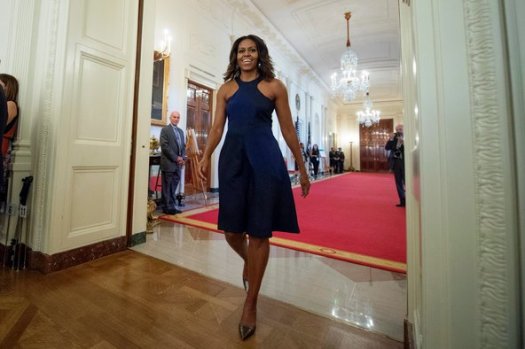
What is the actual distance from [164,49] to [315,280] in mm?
4397

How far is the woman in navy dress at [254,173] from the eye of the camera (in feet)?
3.80

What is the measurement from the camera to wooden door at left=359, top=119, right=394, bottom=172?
16.3 m

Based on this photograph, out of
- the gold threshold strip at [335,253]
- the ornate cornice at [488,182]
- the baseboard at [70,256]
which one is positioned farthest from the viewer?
the gold threshold strip at [335,253]

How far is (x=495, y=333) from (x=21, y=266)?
2686mm

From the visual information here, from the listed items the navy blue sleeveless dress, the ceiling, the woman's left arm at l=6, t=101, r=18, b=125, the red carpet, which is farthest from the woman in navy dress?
the ceiling

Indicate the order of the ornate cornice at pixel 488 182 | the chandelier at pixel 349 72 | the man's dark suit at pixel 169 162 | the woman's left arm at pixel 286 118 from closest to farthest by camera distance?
the ornate cornice at pixel 488 182 < the woman's left arm at pixel 286 118 < the man's dark suit at pixel 169 162 < the chandelier at pixel 349 72

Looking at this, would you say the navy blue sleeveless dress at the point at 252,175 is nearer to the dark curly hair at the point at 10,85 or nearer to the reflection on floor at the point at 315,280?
the reflection on floor at the point at 315,280

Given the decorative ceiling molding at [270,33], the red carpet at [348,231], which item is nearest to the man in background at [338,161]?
the decorative ceiling molding at [270,33]

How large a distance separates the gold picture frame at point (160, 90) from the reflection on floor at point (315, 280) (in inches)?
102

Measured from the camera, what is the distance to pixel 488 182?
→ 0.52 m

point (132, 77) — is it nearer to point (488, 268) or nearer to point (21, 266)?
point (21, 266)

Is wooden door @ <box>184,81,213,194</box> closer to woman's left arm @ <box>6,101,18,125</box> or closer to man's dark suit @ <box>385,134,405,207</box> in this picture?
woman's left arm @ <box>6,101,18,125</box>

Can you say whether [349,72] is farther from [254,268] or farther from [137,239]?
[254,268]

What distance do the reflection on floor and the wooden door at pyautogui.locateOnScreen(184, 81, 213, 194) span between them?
2.81 m
